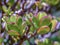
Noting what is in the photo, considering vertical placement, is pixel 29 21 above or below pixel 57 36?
above

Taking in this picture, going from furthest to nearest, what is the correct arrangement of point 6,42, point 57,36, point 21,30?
point 57,36
point 6,42
point 21,30

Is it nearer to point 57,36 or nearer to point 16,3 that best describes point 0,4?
point 16,3

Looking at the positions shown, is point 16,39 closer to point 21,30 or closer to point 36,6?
point 21,30

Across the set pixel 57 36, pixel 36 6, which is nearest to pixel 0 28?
pixel 36 6

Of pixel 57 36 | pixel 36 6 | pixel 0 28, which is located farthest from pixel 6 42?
pixel 57 36

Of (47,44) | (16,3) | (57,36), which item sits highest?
(16,3)

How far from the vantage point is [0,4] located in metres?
0.61

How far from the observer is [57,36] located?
971mm

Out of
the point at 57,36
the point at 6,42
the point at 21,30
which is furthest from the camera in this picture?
the point at 57,36

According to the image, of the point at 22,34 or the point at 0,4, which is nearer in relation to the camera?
the point at 22,34

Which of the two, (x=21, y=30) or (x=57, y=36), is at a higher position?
(x=21, y=30)

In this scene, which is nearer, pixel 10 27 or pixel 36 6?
pixel 10 27

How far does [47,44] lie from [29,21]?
13 centimetres

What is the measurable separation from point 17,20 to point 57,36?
1.71ft
